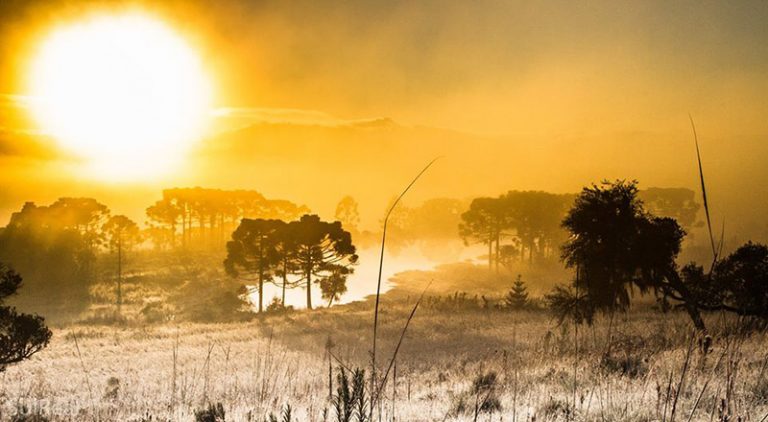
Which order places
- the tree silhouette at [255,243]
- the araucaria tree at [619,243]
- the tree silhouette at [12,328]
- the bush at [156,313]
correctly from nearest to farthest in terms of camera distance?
1. the tree silhouette at [12,328]
2. the araucaria tree at [619,243]
3. the bush at [156,313]
4. the tree silhouette at [255,243]

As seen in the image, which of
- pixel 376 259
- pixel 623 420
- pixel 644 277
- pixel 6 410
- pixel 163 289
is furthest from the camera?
pixel 376 259

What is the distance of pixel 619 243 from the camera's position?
1739 cm

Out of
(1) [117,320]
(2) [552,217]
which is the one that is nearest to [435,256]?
(2) [552,217]

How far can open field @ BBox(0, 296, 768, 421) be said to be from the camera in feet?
16.8

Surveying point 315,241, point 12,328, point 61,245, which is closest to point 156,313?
point 315,241

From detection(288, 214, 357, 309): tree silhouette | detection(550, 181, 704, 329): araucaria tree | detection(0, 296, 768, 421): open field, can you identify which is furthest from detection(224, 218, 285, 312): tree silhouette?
detection(550, 181, 704, 329): araucaria tree

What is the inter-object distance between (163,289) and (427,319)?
129 feet

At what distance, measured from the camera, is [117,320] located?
41000mm

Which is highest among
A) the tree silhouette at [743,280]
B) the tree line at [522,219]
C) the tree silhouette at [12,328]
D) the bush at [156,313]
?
the tree line at [522,219]

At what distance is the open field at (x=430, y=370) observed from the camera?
513cm

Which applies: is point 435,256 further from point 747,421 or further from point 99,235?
point 747,421

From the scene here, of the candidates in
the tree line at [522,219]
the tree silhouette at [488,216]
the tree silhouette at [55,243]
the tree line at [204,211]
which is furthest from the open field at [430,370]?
the tree line at [204,211]

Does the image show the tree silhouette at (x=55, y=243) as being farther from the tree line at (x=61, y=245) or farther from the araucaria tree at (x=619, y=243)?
the araucaria tree at (x=619, y=243)

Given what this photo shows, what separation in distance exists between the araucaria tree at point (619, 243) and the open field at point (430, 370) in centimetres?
145
